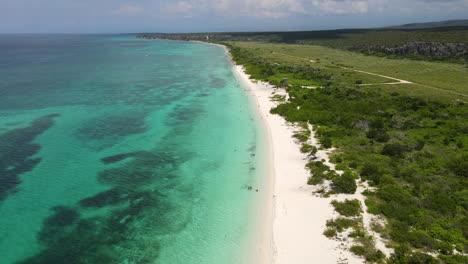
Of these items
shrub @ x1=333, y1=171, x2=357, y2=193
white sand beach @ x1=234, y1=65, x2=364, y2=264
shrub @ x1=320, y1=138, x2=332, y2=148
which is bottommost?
white sand beach @ x1=234, y1=65, x2=364, y2=264

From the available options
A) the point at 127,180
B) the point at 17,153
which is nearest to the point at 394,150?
the point at 127,180

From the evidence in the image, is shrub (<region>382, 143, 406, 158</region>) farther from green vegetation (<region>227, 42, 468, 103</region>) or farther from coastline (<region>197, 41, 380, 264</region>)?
green vegetation (<region>227, 42, 468, 103</region>)

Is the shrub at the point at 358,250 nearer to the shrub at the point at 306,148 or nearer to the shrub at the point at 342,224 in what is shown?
the shrub at the point at 342,224

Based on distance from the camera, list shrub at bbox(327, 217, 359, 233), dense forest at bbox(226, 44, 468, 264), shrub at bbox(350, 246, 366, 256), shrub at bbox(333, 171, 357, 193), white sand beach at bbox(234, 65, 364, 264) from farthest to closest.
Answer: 1. shrub at bbox(333, 171, 357, 193)
2. shrub at bbox(327, 217, 359, 233)
3. dense forest at bbox(226, 44, 468, 264)
4. white sand beach at bbox(234, 65, 364, 264)
5. shrub at bbox(350, 246, 366, 256)

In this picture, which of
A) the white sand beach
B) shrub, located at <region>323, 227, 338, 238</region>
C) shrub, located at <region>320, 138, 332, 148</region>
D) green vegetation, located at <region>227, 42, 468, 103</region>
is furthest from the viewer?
green vegetation, located at <region>227, 42, 468, 103</region>

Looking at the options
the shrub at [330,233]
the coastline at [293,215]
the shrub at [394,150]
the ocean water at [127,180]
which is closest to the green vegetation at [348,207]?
the coastline at [293,215]

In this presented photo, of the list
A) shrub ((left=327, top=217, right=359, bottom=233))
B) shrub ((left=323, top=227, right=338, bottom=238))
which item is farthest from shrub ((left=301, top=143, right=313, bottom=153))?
shrub ((left=323, top=227, right=338, bottom=238))

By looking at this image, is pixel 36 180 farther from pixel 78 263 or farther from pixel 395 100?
pixel 395 100
